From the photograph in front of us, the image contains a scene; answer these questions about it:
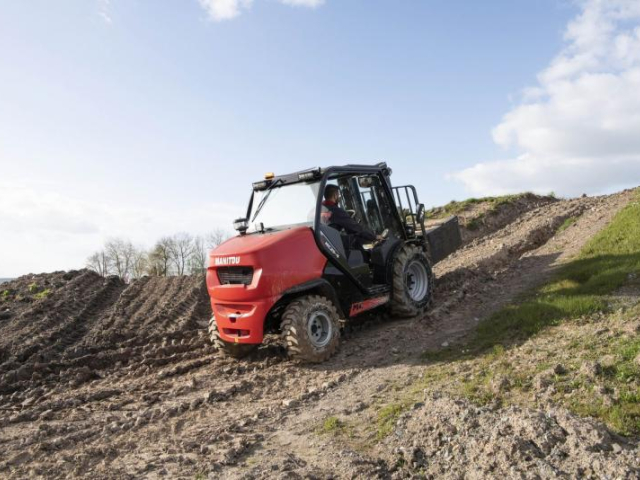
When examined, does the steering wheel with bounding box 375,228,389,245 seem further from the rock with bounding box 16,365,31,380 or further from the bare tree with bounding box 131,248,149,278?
the bare tree with bounding box 131,248,149,278

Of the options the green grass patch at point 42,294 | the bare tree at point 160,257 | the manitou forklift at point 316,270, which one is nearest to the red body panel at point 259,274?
the manitou forklift at point 316,270

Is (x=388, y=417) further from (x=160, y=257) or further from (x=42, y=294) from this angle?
(x=160, y=257)

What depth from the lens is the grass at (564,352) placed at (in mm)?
4289

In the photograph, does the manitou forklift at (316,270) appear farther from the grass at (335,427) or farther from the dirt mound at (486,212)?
the dirt mound at (486,212)

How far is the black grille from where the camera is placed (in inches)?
259

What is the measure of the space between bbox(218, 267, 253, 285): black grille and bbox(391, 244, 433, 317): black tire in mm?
2617

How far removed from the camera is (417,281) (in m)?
8.84

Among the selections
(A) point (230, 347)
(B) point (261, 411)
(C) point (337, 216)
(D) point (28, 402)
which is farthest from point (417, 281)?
(D) point (28, 402)

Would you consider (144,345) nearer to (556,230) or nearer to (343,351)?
(343,351)

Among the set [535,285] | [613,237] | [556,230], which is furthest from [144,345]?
[556,230]

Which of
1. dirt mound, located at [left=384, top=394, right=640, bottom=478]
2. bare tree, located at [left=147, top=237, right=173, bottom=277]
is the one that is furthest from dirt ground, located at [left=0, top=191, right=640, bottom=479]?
bare tree, located at [left=147, top=237, right=173, bottom=277]

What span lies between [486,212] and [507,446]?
55.1ft

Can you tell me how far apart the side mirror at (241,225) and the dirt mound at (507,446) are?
423 centimetres

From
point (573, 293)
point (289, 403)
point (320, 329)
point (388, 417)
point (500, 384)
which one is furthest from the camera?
point (573, 293)
